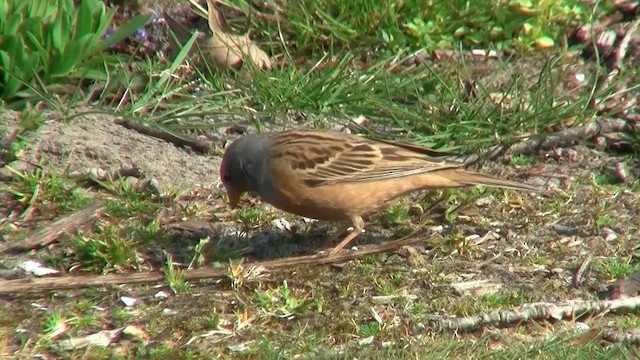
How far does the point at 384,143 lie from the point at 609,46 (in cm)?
301

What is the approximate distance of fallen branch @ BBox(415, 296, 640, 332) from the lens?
6.11 meters

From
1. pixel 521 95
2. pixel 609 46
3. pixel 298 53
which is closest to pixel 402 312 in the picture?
pixel 521 95

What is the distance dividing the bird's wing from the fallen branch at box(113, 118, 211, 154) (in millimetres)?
1239

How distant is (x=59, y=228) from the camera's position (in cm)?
693

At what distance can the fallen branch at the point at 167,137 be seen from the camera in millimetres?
8172

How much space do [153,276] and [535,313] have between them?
204 cm

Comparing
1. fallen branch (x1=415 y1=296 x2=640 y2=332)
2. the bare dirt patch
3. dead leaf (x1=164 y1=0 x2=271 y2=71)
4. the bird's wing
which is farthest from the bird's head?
dead leaf (x1=164 y1=0 x2=271 y2=71)

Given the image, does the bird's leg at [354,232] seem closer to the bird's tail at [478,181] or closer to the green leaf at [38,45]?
the bird's tail at [478,181]

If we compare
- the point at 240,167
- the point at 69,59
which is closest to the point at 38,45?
the point at 69,59

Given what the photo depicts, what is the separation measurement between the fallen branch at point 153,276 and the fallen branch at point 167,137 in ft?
5.58

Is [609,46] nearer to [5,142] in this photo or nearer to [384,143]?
[384,143]

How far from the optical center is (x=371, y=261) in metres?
6.81

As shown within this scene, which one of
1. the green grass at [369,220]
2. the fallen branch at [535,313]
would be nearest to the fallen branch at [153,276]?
the green grass at [369,220]

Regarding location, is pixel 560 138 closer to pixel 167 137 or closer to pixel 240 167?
pixel 240 167
